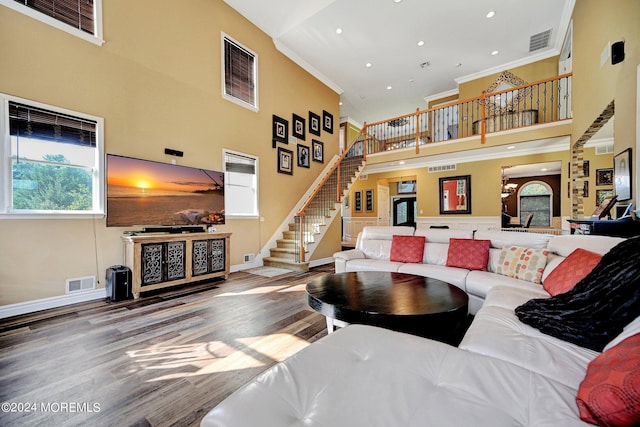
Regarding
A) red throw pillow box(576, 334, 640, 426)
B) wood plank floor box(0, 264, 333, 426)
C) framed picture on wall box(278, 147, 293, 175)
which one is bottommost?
wood plank floor box(0, 264, 333, 426)

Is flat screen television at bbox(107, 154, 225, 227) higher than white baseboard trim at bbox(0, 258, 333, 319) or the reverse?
higher

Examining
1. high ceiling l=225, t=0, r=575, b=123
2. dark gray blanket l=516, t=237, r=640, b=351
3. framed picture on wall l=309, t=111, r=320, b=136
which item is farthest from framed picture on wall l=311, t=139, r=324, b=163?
dark gray blanket l=516, t=237, r=640, b=351

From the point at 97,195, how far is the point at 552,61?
415 inches

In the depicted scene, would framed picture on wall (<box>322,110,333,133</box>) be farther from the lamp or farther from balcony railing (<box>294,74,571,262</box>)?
the lamp

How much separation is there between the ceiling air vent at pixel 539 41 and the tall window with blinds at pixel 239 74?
6.70m

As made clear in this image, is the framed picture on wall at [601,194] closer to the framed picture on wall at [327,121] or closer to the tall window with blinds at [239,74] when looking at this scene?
the framed picture on wall at [327,121]

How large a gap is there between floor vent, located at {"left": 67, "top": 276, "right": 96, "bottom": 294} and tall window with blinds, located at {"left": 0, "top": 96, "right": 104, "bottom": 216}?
845 millimetres

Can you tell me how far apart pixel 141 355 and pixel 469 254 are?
3542mm

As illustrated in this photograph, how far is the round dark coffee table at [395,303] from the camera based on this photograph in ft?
5.89

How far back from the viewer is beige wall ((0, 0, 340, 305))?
9.96ft

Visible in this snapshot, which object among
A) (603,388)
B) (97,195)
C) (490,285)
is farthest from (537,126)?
(97,195)

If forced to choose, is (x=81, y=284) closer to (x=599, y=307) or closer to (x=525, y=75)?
(x=599, y=307)

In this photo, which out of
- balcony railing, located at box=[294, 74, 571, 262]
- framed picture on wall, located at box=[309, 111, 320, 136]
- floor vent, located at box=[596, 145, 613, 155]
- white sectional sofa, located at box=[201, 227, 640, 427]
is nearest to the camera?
white sectional sofa, located at box=[201, 227, 640, 427]

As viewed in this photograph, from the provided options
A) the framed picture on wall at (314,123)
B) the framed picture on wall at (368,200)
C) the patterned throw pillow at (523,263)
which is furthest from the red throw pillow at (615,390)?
the framed picture on wall at (368,200)
